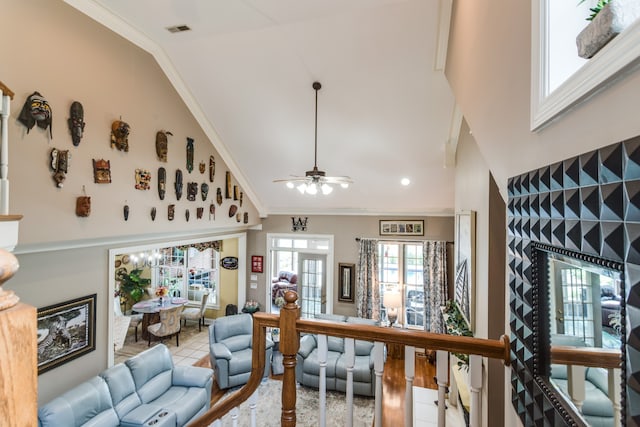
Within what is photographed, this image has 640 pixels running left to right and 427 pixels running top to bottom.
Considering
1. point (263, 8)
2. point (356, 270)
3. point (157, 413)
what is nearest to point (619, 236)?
point (263, 8)

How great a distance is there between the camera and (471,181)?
3.40 meters

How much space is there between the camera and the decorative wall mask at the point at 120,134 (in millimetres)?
3548

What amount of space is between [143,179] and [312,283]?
4.37 meters

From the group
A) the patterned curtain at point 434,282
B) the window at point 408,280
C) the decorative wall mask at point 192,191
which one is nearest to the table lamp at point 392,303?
the window at point 408,280

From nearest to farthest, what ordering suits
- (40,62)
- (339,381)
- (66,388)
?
(40,62) → (66,388) → (339,381)

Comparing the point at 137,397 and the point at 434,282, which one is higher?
the point at 434,282

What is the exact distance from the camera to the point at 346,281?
272 inches

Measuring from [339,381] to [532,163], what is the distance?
4.58m

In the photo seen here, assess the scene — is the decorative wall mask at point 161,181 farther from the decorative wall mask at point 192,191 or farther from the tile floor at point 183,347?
the tile floor at point 183,347

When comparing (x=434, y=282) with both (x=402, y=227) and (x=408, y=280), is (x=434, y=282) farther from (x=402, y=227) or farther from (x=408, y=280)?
(x=402, y=227)

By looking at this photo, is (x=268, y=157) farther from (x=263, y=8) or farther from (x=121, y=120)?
(x=263, y=8)

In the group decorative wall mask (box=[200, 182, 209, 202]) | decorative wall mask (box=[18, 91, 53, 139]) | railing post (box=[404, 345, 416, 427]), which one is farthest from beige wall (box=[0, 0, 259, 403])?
railing post (box=[404, 345, 416, 427])

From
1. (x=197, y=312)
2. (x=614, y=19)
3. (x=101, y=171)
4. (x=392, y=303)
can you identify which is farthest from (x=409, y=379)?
(x=197, y=312)

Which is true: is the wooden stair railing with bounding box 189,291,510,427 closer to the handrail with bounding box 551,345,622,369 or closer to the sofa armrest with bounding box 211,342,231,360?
the handrail with bounding box 551,345,622,369
